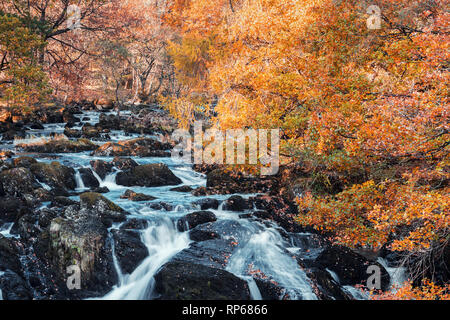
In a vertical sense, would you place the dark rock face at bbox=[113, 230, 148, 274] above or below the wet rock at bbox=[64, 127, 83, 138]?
below

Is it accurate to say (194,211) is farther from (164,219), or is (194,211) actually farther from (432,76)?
(432,76)

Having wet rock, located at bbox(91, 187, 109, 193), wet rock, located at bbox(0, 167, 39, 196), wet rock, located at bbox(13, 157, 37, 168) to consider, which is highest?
wet rock, located at bbox(13, 157, 37, 168)

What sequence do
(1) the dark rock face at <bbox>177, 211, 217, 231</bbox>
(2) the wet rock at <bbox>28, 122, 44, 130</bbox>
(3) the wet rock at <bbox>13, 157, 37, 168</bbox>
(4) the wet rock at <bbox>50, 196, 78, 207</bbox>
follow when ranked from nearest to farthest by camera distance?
(1) the dark rock face at <bbox>177, 211, 217, 231</bbox>, (4) the wet rock at <bbox>50, 196, 78, 207</bbox>, (3) the wet rock at <bbox>13, 157, 37, 168</bbox>, (2) the wet rock at <bbox>28, 122, 44, 130</bbox>

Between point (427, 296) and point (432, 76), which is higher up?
point (432, 76)

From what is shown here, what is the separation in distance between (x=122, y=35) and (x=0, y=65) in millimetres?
12025

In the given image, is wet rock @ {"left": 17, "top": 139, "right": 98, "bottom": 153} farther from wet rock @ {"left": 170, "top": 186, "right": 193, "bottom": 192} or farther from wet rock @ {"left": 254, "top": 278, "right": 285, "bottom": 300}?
wet rock @ {"left": 254, "top": 278, "right": 285, "bottom": 300}

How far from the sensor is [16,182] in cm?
1266

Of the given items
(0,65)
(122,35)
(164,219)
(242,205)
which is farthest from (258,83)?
(122,35)

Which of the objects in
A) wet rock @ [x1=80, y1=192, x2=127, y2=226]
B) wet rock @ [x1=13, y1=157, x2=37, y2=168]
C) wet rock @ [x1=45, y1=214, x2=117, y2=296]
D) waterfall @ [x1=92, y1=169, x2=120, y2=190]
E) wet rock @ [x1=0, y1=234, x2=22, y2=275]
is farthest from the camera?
waterfall @ [x1=92, y1=169, x2=120, y2=190]

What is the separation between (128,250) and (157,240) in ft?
4.36

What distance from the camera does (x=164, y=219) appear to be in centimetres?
1186

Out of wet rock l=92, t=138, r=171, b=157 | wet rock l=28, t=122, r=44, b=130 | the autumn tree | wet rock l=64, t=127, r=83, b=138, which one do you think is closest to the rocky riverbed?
the autumn tree

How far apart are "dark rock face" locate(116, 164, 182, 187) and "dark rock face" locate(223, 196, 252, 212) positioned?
450 centimetres

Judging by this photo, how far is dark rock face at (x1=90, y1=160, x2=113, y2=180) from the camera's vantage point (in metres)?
16.7
